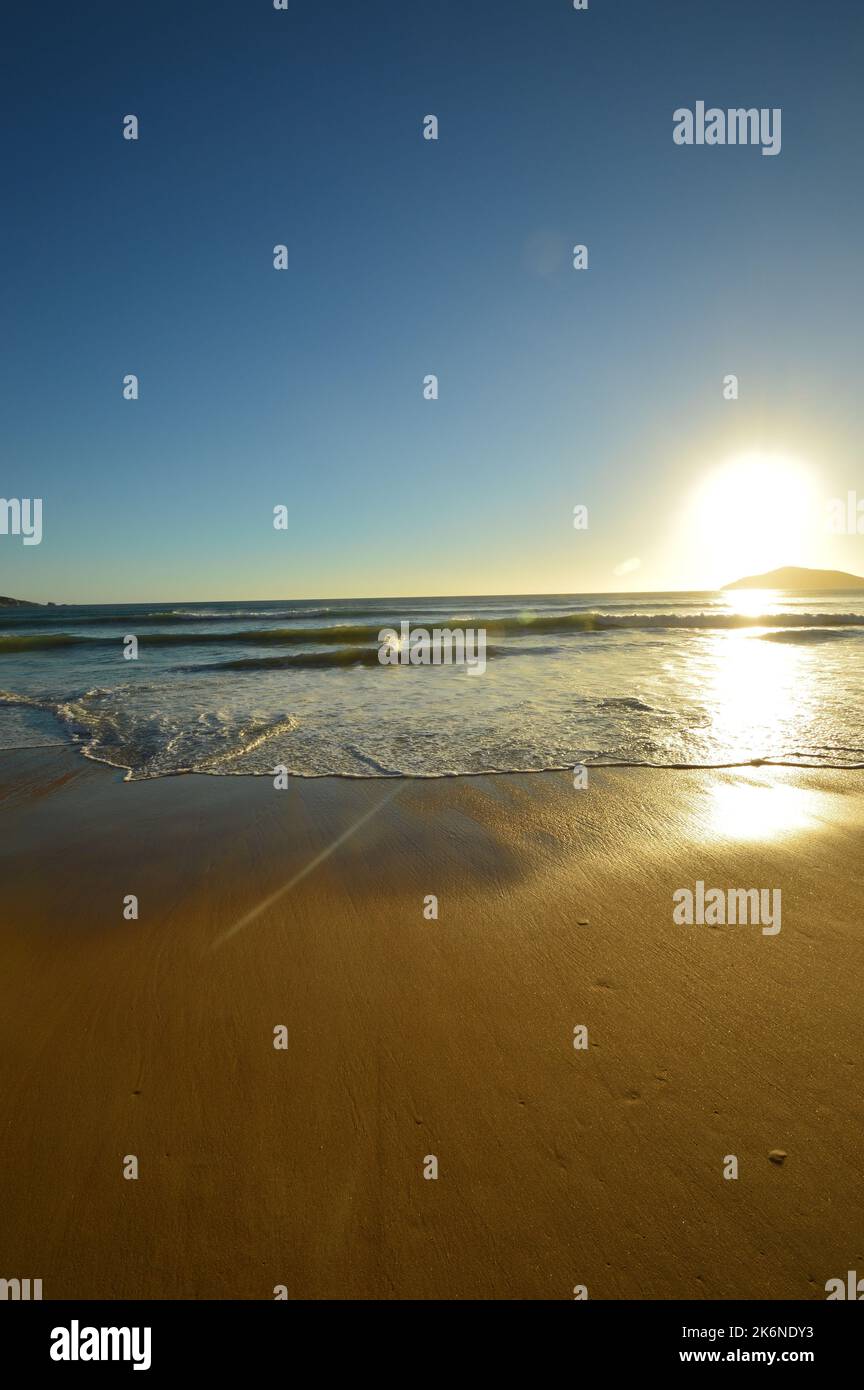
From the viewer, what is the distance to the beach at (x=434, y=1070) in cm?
190

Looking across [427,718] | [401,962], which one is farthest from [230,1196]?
[427,718]

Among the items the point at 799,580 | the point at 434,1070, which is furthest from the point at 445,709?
the point at 799,580

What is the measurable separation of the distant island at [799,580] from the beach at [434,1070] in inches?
5367

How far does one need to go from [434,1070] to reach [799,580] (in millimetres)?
149811

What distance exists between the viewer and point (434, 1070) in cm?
257

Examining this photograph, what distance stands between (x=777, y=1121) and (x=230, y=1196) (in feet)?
6.68

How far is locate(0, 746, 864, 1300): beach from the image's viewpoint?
1896 millimetres

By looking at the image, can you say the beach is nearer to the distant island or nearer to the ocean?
the ocean

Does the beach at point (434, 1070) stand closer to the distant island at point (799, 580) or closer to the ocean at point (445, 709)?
the ocean at point (445, 709)

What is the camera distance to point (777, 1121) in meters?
2.27
